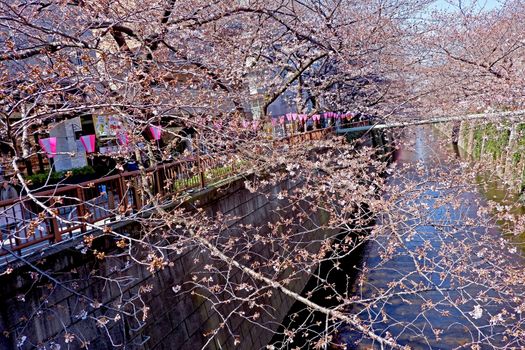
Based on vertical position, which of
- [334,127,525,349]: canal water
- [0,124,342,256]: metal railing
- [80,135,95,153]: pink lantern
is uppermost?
[80,135,95,153]: pink lantern

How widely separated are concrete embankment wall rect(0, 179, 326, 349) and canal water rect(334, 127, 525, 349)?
9.30ft

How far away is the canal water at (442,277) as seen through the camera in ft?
18.0

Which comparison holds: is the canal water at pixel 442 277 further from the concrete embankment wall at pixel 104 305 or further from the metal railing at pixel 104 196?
the metal railing at pixel 104 196

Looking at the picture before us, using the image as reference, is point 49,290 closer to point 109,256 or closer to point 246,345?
point 109,256

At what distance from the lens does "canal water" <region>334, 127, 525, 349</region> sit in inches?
216

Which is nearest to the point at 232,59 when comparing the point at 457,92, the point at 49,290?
the point at 49,290

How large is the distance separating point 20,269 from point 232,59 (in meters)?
7.82

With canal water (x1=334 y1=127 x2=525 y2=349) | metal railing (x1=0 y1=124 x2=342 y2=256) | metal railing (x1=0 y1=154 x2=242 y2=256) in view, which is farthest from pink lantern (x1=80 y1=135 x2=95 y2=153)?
canal water (x1=334 y1=127 x2=525 y2=349)

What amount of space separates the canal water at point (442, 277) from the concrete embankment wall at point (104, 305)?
2.83 metres

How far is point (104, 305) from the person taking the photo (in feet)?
17.5

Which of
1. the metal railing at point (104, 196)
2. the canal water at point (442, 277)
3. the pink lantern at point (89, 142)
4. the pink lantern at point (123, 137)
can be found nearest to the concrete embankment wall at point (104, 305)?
the metal railing at point (104, 196)

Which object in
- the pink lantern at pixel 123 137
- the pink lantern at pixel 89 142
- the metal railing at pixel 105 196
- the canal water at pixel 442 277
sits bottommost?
the canal water at pixel 442 277

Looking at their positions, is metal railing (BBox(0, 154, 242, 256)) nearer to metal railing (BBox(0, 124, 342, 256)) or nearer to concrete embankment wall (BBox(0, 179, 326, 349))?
metal railing (BBox(0, 124, 342, 256))

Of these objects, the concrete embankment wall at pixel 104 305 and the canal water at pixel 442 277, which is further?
the canal water at pixel 442 277
